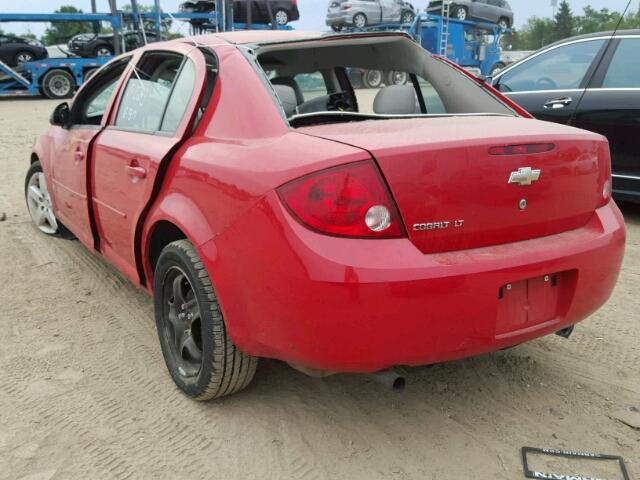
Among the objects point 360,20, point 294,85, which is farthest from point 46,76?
point 294,85

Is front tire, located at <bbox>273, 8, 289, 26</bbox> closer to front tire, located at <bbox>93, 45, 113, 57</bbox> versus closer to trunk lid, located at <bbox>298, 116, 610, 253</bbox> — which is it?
front tire, located at <bbox>93, 45, 113, 57</bbox>

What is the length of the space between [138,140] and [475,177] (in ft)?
5.56

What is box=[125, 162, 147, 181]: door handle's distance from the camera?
2.78 meters

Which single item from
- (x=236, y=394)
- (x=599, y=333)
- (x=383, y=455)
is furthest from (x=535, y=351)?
(x=236, y=394)

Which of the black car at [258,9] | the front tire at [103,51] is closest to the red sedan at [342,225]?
the front tire at [103,51]

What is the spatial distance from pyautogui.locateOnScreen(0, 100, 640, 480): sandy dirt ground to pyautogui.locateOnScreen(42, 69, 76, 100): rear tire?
54.8ft

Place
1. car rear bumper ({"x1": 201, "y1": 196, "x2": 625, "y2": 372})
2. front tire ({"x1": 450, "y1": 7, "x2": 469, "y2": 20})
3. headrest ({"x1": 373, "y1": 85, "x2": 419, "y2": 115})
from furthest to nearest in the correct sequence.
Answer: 1. front tire ({"x1": 450, "y1": 7, "x2": 469, "y2": 20})
2. headrest ({"x1": 373, "y1": 85, "x2": 419, "y2": 115})
3. car rear bumper ({"x1": 201, "y1": 196, "x2": 625, "y2": 372})

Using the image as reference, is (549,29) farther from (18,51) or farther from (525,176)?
(525,176)

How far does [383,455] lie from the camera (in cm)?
226

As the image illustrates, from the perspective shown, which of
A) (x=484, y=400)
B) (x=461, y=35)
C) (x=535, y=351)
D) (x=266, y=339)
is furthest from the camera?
(x=461, y=35)

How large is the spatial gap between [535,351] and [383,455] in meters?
1.19

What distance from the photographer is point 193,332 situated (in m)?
2.66

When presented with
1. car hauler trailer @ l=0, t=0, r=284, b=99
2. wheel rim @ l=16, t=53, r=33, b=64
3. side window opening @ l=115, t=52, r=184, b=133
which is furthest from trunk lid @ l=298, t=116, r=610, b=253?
wheel rim @ l=16, t=53, r=33, b=64

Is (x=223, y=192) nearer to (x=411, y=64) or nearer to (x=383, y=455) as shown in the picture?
(x=383, y=455)
